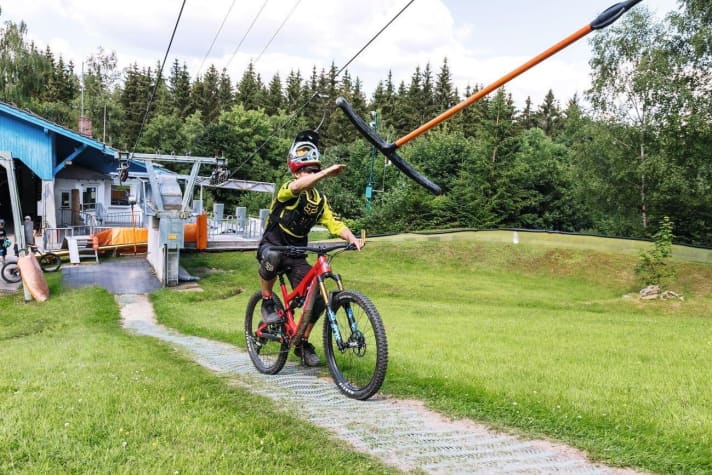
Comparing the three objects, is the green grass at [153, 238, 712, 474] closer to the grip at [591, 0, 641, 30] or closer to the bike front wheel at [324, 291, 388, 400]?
the bike front wheel at [324, 291, 388, 400]

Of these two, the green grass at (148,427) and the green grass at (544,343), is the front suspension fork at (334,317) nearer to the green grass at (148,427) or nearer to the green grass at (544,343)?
the green grass at (544,343)

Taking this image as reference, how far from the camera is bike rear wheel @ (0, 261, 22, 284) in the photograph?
1964cm

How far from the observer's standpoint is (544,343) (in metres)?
10.4

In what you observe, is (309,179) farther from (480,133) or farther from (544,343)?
(480,133)

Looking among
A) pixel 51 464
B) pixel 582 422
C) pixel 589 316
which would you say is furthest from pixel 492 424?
pixel 589 316

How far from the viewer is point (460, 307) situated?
1870 cm

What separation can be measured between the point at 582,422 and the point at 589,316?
45.6 ft

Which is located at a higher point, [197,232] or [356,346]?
[197,232]

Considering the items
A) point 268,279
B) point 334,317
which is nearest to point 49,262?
A: point 268,279

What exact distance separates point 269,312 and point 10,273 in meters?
17.2

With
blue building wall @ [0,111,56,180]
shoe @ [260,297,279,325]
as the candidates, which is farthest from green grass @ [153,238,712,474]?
blue building wall @ [0,111,56,180]

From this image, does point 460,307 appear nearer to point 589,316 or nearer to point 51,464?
point 589,316

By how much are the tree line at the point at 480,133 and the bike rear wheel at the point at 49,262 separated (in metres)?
5.88

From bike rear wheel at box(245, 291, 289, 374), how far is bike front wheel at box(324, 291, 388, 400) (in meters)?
0.84
